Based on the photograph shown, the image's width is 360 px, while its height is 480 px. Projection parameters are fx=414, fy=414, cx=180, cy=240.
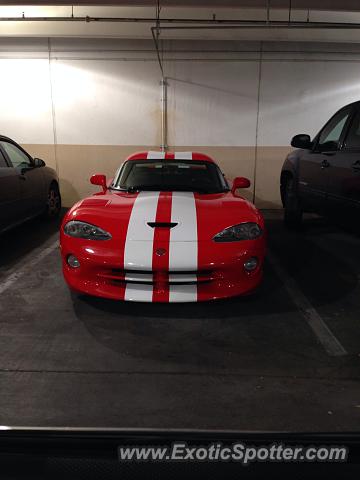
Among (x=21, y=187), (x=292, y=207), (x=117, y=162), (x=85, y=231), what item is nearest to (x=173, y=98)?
(x=117, y=162)

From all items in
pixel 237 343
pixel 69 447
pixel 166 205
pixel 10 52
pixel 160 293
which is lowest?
pixel 237 343

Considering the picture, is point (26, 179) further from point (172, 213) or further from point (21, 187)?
point (172, 213)

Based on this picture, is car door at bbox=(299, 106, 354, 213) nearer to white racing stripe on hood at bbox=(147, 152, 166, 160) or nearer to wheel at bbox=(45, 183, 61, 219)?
white racing stripe on hood at bbox=(147, 152, 166, 160)

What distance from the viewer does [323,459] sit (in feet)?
4.33

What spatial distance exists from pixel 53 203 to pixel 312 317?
4.84 meters

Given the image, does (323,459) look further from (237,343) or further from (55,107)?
(55,107)

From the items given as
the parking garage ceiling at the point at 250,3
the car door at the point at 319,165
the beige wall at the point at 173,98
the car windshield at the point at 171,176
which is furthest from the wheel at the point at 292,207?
the parking garage ceiling at the point at 250,3

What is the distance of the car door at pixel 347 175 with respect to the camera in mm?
3967

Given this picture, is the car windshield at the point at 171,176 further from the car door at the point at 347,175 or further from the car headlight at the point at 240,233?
the car door at the point at 347,175

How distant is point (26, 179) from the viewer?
5.49m

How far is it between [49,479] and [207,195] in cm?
288

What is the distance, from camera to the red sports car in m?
3.05

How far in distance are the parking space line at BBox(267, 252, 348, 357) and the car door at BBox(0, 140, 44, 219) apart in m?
3.30

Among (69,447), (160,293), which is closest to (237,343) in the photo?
(160,293)
